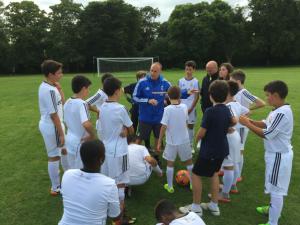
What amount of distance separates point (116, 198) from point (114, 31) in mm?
62995

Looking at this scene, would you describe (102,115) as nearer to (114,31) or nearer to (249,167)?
(249,167)

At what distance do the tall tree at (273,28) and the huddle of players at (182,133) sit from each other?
63.8 meters

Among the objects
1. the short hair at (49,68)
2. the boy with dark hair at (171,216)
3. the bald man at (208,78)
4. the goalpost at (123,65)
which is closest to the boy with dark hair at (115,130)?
the short hair at (49,68)

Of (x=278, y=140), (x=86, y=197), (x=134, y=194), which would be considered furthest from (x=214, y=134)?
Answer: (x=86, y=197)

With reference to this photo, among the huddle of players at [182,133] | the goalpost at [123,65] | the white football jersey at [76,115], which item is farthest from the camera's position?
the goalpost at [123,65]

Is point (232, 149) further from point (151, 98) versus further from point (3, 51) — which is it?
point (3, 51)

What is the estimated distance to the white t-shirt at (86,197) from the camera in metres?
3.12

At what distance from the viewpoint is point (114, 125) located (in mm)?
4895

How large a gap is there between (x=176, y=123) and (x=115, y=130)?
1329 mm

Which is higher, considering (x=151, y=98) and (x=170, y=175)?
(x=151, y=98)

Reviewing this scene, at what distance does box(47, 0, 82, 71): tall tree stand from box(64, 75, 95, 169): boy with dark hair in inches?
2250

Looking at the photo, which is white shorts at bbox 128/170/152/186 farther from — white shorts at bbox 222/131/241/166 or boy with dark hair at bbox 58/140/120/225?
boy with dark hair at bbox 58/140/120/225

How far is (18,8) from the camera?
67062 mm

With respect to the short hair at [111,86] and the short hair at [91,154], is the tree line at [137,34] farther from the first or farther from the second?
the short hair at [91,154]
